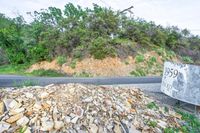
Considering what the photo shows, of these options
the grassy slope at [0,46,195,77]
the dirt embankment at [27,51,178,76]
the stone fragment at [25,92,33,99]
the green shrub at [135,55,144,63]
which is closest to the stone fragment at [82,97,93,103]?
the stone fragment at [25,92,33,99]

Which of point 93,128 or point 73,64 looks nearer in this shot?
point 93,128

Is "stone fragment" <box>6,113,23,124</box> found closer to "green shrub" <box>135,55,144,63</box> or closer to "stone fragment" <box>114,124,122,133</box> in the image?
"stone fragment" <box>114,124,122,133</box>

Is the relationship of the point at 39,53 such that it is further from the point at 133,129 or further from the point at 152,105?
the point at 133,129

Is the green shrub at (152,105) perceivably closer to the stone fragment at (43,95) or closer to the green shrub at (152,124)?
the green shrub at (152,124)

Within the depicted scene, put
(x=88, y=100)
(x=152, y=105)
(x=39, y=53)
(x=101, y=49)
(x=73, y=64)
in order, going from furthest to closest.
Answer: (x=39, y=53) < (x=101, y=49) < (x=73, y=64) < (x=152, y=105) < (x=88, y=100)

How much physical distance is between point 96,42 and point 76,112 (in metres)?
14.6

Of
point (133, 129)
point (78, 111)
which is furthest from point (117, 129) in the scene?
point (78, 111)

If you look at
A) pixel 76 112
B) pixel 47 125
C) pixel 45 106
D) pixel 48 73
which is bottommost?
pixel 48 73

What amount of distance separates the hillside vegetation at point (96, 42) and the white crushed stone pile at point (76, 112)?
41.1ft

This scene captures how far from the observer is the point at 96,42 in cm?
2008

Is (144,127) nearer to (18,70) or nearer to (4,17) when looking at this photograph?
(18,70)

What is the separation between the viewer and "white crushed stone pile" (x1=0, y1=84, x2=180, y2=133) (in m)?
5.40

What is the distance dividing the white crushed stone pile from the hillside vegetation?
12539 mm

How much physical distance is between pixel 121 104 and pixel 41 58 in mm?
16042
